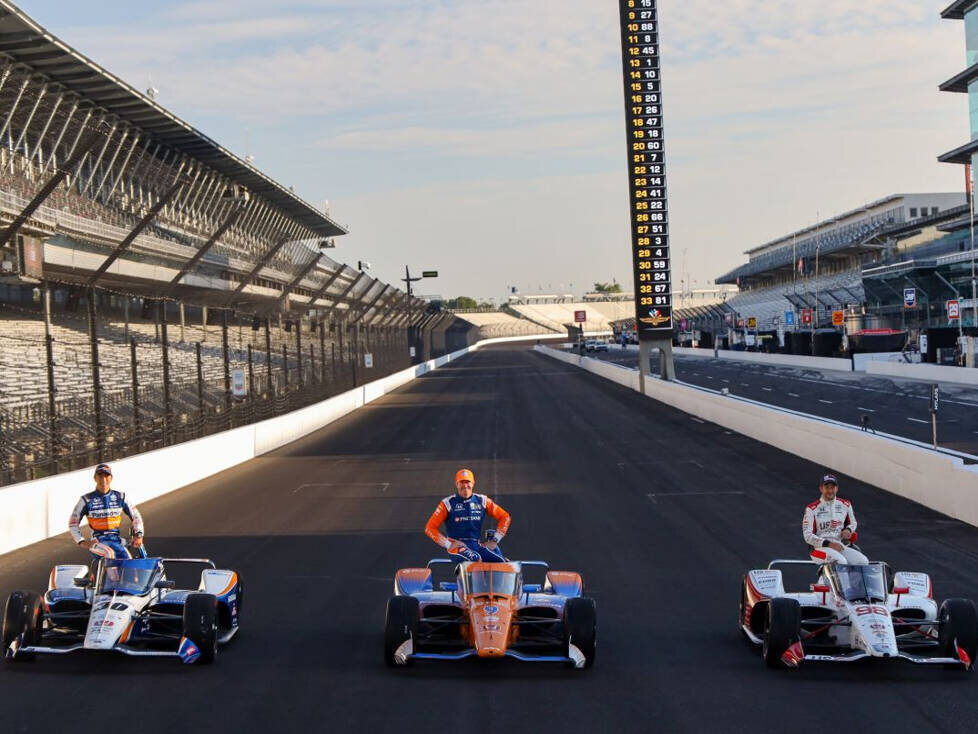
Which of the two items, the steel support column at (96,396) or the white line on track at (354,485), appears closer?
the steel support column at (96,396)

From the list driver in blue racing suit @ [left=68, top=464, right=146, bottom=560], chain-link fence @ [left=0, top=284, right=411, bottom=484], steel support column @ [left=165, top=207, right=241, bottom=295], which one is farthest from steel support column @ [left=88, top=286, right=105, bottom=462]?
driver in blue racing suit @ [left=68, top=464, right=146, bottom=560]

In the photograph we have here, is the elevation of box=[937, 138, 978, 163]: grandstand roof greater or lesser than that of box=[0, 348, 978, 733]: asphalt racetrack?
greater

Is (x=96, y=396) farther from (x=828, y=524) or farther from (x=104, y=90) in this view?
(x=104, y=90)

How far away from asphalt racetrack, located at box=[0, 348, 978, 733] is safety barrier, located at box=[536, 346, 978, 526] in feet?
1.46

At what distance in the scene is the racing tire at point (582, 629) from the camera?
26.9 ft

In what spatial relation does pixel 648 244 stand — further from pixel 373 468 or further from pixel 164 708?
pixel 164 708

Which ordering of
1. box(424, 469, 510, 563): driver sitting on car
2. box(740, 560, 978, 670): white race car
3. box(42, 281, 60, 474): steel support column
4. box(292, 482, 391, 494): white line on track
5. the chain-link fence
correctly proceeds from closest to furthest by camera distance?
1. box(740, 560, 978, 670): white race car
2. box(424, 469, 510, 563): driver sitting on car
3. box(42, 281, 60, 474): steel support column
4. the chain-link fence
5. box(292, 482, 391, 494): white line on track

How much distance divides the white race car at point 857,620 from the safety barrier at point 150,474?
9.69 m

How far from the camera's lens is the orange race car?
8.22 m

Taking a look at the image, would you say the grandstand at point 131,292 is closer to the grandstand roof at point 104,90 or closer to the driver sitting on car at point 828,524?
the grandstand roof at point 104,90

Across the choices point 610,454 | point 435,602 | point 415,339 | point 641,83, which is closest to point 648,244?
point 641,83

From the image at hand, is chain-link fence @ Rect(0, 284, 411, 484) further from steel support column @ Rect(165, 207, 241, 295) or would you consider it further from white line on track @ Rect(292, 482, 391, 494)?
white line on track @ Rect(292, 482, 391, 494)

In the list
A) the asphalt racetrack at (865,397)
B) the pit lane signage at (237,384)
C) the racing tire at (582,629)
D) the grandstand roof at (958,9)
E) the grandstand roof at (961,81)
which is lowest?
the asphalt racetrack at (865,397)

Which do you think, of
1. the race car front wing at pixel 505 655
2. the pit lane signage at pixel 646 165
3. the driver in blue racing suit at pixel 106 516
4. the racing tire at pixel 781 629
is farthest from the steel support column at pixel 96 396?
Answer: the pit lane signage at pixel 646 165
